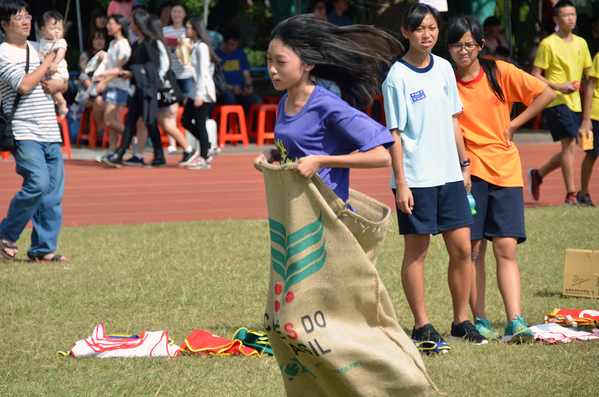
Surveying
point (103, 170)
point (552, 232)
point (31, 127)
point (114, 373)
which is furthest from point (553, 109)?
point (103, 170)

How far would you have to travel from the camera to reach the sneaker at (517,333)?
3.91 m

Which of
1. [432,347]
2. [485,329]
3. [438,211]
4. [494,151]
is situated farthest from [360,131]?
[485,329]

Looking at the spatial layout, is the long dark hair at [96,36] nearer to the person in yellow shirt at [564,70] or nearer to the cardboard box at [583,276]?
the person in yellow shirt at [564,70]

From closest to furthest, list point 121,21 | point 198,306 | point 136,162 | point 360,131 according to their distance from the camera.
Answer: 1. point 360,131
2. point 198,306
3. point 121,21
4. point 136,162

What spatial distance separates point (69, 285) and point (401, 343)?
3.42 m

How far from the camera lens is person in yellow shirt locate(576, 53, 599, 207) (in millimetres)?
7609

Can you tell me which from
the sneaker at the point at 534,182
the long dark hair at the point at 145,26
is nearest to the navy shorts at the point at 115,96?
the long dark hair at the point at 145,26

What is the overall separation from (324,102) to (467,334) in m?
1.85

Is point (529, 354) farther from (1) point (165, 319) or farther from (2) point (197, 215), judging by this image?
(2) point (197, 215)

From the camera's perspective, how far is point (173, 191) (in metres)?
9.90

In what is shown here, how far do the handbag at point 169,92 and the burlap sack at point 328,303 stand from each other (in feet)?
28.9

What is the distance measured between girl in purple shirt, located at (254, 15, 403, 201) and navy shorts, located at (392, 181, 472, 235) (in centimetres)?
101

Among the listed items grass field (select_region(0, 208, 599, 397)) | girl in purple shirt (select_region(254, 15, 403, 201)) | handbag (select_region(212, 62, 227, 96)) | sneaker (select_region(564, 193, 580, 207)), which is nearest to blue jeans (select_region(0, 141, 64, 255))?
grass field (select_region(0, 208, 599, 397))

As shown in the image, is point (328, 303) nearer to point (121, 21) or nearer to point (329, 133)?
point (329, 133)
